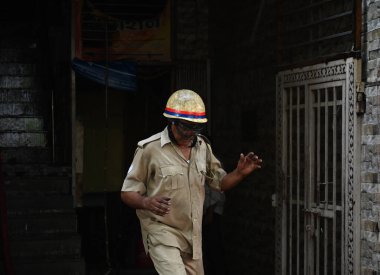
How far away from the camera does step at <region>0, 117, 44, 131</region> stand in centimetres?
1234

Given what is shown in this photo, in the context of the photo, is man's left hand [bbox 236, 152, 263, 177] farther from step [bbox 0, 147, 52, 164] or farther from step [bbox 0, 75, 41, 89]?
step [bbox 0, 75, 41, 89]

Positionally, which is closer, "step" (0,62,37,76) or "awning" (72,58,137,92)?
"awning" (72,58,137,92)

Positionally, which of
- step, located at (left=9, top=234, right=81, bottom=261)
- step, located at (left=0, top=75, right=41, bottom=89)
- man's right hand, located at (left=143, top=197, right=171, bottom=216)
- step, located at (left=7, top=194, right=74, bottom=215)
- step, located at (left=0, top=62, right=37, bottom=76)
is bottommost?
step, located at (left=9, top=234, right=81, bottom=261)

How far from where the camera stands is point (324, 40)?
28.5 feet

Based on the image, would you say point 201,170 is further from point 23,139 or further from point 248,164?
point 23,139

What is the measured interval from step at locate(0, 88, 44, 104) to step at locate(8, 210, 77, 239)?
103 inches

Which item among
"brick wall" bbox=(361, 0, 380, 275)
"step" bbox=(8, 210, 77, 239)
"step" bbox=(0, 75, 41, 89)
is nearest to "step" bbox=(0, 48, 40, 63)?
"step" bbox=(0, 75, 41, 89)

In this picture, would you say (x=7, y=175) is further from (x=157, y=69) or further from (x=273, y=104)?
(x=273, y=104)

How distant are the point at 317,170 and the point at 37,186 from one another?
4.23 meters

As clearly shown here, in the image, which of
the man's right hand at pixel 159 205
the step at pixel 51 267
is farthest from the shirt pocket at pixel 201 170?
the step at pixel 51 267

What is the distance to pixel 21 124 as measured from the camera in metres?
12.4

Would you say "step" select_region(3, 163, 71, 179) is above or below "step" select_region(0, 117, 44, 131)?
below

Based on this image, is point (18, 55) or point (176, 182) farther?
point (18, 55)

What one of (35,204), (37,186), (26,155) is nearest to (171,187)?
(35,204)
